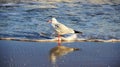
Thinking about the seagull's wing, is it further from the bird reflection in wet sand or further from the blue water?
the bird reflection in wet sand

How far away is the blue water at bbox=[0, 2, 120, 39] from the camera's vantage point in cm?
388

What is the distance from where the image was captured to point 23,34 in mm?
3926

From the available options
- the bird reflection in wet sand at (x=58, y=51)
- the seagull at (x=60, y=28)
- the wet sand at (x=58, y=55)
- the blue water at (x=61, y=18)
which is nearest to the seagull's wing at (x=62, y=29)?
the seagull at (x=60, y=28)

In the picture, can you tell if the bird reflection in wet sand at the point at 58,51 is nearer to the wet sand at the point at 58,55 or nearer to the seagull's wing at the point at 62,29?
the wet sand at the point at 58,55

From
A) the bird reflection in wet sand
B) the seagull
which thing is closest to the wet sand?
the bird reflection in wet sand

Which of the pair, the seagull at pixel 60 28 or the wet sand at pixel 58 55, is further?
the seagull at pixel 60 28

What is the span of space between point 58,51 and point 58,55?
0.15 meters

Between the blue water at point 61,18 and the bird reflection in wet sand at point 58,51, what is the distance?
0.50m

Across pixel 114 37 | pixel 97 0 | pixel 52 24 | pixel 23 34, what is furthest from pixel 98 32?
pixel 97 0

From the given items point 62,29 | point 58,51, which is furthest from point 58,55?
point 62,29

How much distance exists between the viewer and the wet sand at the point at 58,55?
282 cm

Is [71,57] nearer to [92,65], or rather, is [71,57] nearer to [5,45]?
[92,65]

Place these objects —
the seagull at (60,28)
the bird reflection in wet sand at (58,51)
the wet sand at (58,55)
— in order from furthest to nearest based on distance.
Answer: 1. the seagull at (60,28)
2. the bird reflection in wet sand at (58,51)
3. the wet sand at (58,55)

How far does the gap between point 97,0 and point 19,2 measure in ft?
3.34
